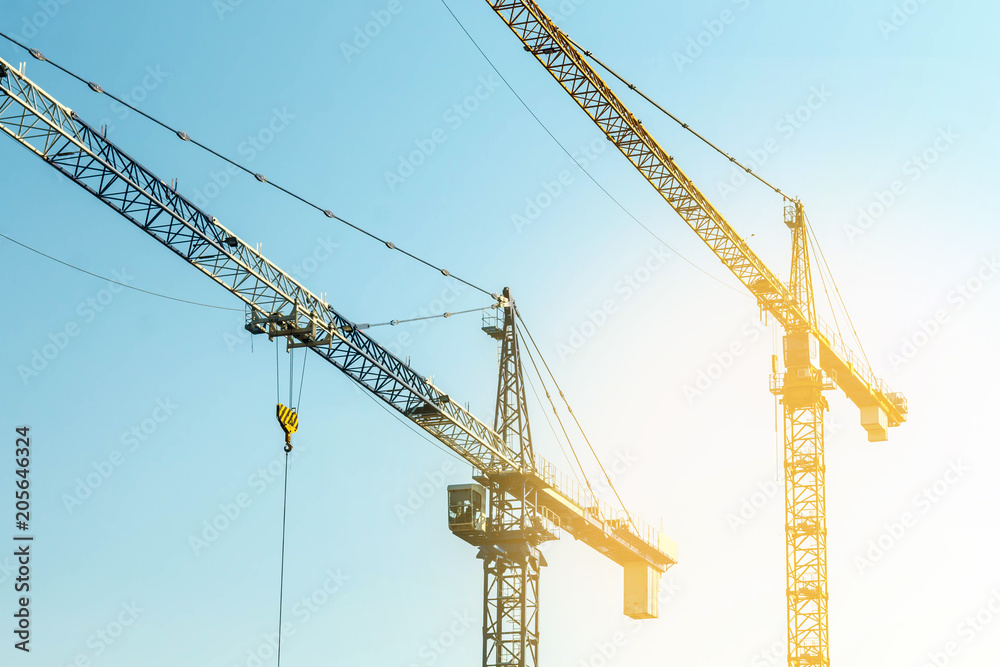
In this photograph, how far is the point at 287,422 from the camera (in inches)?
2302

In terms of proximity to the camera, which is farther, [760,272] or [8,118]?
[760,272]

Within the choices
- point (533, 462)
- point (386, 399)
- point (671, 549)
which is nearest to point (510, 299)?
point (533, 462)

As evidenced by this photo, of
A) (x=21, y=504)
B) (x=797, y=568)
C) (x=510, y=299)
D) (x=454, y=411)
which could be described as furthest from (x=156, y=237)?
(x=797, y=568)

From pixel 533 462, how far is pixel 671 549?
1768 centimetres

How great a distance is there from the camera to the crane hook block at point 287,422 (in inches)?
2295

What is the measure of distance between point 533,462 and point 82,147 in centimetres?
2939

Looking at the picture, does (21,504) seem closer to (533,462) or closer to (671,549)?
(533,462)

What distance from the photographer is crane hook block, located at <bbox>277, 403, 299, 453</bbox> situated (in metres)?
58.3

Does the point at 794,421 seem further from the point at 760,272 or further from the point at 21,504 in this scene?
the point at 21,504

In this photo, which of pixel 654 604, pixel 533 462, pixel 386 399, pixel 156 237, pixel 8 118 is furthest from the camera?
pixel 654 604

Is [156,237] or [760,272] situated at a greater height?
[760,272]

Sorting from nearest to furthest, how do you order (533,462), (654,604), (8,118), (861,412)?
(8,118), (533,462), (654,604), (861,412)

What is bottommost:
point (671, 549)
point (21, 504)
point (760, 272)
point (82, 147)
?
point (21, 504)

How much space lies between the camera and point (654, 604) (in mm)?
84688
